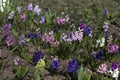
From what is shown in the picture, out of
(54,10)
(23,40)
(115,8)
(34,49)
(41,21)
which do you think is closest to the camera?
(23,40)

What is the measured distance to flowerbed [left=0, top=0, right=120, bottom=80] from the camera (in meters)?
4.83

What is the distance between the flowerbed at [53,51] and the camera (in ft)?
15.9

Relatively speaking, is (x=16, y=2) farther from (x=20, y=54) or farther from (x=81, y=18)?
(x=20, y=54)

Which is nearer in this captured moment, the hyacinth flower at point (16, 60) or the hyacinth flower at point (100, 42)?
the hyacinth flower at point (16, 60)

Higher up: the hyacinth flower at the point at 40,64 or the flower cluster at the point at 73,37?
the flower cluster at the point at 73,37

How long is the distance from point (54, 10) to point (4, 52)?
9.34 feet

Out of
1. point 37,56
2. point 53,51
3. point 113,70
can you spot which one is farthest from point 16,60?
point 113,70

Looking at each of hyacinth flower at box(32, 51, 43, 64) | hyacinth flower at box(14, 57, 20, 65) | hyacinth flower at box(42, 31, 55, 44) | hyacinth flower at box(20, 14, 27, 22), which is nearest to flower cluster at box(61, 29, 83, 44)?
hyacinth flower at box(42, 31, 55, 44)

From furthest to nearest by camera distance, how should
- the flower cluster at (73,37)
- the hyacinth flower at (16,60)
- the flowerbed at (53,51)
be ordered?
1. the flower cluster at (73,37)
2. the hyacinth flower at (16,60)
3. the flowerbed at (53,51)

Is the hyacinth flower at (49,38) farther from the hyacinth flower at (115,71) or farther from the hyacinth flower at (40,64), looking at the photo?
the hyacinth flower at (115,71)

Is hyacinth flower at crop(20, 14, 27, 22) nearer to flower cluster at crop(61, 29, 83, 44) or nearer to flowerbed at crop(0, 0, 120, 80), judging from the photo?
flowerbed at crop(0, 0, 120, 80)

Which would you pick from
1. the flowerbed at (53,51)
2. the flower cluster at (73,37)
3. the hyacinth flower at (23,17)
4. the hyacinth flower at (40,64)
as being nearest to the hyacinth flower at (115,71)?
the flowerbed at (53,51)

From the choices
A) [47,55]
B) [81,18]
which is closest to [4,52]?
[47,55]

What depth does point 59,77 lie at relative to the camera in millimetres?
4980
